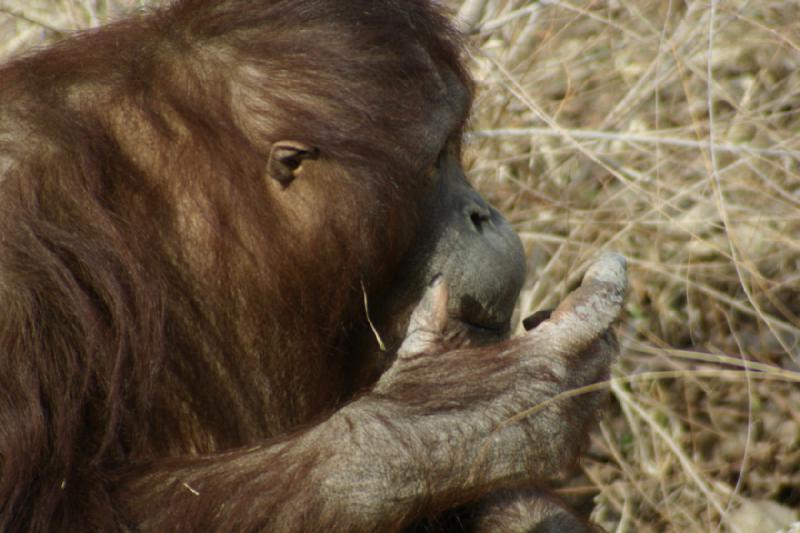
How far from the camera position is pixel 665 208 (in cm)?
535

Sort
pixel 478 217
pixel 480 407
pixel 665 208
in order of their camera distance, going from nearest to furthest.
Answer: pixel 480 407
pixel 478 217
pixel 665 208

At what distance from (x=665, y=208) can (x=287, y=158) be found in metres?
2.53

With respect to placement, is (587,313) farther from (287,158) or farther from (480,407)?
(287,158)

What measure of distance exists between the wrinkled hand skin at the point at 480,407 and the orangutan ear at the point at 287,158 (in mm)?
471

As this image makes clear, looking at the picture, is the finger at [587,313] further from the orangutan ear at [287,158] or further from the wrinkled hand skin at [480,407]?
the orangutan ear at [287,158]

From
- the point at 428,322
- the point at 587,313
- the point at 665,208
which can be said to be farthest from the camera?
the point at 665,208

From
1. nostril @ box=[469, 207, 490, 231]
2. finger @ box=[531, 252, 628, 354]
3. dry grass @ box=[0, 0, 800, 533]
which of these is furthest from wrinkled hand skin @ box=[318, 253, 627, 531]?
dry grass @ box=[0, 0, 800, 533]

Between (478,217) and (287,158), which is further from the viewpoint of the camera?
(478,217)

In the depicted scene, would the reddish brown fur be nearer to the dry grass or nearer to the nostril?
the nostril

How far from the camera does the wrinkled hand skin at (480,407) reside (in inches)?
113

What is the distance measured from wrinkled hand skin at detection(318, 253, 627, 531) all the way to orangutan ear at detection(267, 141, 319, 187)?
47cm

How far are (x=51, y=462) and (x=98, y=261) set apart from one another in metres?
0.49

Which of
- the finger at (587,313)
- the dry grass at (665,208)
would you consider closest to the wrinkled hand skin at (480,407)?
the finger at (587,313)

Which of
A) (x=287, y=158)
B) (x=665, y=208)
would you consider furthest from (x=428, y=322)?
A: (x=665, y=208)
